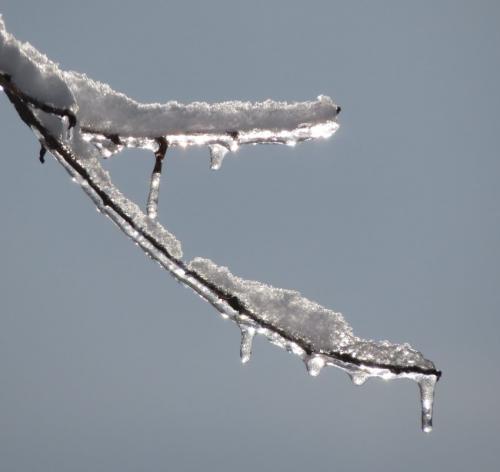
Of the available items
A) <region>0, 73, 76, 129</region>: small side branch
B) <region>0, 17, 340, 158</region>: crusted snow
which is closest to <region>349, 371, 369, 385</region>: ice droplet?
<region>0, 17, 340, 158</region>: crusted snow

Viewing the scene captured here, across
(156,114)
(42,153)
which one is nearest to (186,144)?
(156,114)

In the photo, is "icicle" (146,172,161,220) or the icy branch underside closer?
the icy branch underside

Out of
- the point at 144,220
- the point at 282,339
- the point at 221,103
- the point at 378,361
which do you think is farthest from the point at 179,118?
the point at 378,361

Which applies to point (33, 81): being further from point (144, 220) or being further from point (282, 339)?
point (282, 339)

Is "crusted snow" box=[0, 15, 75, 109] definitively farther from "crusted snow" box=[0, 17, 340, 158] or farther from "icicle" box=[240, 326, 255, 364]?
"icicle" box=[240, 326, 255, 364]

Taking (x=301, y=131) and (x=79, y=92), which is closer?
(x=301, y=131)

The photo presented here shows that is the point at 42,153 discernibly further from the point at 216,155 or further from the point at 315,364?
the point at 315,364
